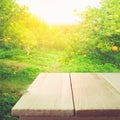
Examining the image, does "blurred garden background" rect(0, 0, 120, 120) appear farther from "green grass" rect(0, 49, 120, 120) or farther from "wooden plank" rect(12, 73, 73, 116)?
"wooden plank" rect(12, 73, 73, 116)

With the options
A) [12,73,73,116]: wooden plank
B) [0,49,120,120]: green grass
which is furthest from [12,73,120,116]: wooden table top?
[0,49,120,120]: green grass

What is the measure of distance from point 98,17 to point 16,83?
1757mm

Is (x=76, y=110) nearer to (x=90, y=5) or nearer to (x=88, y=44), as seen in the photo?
(x=88, y=44)

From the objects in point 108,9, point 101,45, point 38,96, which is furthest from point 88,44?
point 38,96

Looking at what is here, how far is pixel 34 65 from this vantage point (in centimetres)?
499

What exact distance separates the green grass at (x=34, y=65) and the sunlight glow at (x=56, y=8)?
621 mm

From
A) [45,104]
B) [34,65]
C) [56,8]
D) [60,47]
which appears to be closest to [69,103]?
[45,104]

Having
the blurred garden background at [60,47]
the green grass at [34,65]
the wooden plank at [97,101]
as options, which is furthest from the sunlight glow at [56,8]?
the wooden plank at [97,101]

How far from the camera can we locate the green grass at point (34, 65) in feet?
14.8

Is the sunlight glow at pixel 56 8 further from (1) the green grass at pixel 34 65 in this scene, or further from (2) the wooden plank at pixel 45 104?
(2) the wooden plank at pixel 45 104

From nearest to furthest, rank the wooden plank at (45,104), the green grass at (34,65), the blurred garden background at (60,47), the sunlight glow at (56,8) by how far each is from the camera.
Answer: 1. the wooden plank at (45,104)
2. the green grass at (34,65)
3. the blurred garden background at (60,47)
4. the sunlight glow at (56,8)

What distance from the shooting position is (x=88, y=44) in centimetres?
482

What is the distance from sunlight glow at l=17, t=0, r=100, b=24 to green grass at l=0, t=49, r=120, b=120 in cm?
62

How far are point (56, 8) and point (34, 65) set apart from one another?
1262mm
